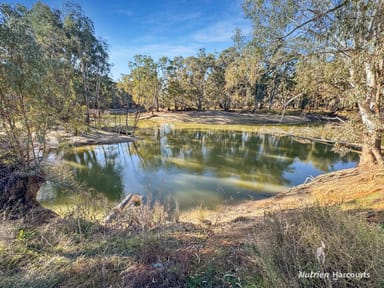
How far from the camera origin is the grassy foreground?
1.44m

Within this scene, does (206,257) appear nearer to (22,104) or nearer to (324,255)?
(324,255)

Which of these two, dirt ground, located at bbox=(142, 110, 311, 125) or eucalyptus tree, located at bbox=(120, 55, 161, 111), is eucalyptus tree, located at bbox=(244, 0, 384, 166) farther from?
eucalyptus tree, located at bbox=(120, 55, 161, 111)

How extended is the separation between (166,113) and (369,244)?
32421 millimetres

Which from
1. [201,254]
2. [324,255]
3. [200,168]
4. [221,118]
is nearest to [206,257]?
[201,254]

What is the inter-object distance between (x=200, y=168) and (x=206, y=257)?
796 cm

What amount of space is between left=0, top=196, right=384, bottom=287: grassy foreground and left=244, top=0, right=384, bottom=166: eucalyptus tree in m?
3.06

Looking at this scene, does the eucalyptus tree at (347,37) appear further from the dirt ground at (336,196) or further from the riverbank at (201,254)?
the riverbank at (201,254)

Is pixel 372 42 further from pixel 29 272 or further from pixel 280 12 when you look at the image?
pixel 29 272

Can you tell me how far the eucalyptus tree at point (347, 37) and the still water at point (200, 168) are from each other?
3.88 metres

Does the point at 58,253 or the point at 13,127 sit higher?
the point at 13,127

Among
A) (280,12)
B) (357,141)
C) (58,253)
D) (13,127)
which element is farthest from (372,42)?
(13,127)

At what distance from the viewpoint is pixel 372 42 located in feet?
10.9

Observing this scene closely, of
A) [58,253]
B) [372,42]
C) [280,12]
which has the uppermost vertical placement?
[280,12]

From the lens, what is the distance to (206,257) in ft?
7.72
